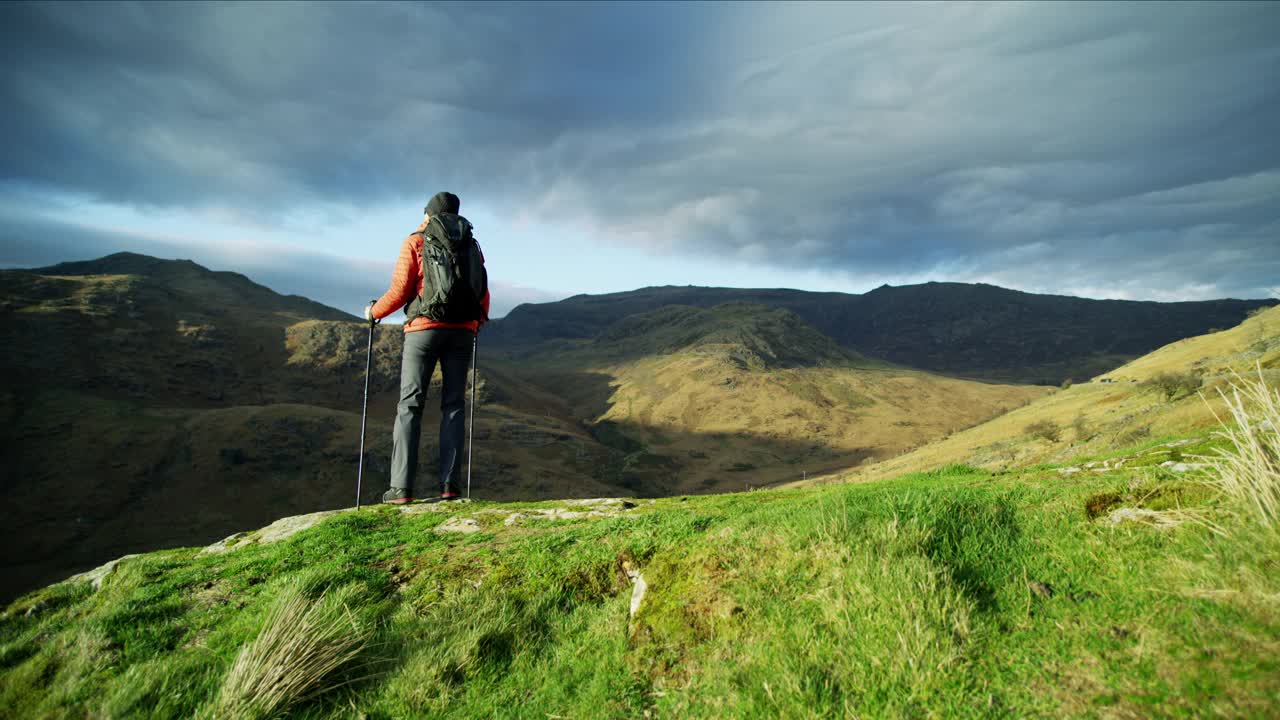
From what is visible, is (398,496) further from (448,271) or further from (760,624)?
(760,624)

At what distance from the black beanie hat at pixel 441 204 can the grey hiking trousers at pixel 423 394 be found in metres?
1.31

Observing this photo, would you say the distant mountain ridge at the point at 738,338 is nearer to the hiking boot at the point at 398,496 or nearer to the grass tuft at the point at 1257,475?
the hiking boot at the point at 398,496

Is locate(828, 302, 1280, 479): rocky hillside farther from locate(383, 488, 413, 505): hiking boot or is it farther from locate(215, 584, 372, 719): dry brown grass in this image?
locate(383, 488, 413, 505): hiking boot

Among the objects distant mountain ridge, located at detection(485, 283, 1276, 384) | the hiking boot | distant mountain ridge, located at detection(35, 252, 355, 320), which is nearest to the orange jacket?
the hiking boot

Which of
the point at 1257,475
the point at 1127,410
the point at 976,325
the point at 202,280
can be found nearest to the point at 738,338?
the point at 1127,410

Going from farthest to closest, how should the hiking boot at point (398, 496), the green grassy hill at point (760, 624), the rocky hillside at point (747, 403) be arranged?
the rocky hillside at point (747, 403), the hiking boot at point (398, 496), the green grassy hill at point (760, 624)

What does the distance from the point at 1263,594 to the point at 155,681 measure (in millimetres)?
4630

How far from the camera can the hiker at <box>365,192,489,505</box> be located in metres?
5.91

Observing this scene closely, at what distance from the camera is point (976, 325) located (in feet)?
318

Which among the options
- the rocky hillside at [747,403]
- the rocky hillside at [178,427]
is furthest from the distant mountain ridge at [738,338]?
the rocky hillside at [178,427]

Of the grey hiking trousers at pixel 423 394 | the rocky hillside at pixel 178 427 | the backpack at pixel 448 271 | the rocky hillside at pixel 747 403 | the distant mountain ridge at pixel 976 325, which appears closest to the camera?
the backpack at pixel 448 271

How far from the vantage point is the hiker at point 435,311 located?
19.4 feet

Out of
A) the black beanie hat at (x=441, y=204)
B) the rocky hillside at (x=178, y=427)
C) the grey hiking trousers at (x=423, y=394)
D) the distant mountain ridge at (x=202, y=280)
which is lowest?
the rocky hillside at (x=178, y=427)

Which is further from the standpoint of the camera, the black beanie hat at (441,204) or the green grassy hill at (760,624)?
the black beanie hat at (441,204)
